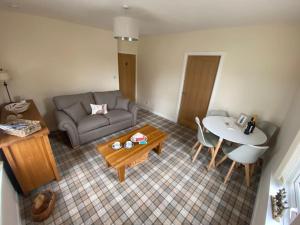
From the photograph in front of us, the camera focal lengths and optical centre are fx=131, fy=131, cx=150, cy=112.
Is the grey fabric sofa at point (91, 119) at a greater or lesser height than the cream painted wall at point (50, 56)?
lesser

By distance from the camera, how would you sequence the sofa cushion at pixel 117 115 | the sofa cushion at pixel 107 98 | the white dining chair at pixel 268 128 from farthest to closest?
the sofa cushion at pixel 107 98 < the sofa cushion at pixel 117 115 < the white dining chair at pixel 268 128

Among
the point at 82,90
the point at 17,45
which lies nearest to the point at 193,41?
the point at 82,90

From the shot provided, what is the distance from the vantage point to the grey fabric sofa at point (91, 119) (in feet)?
7.76

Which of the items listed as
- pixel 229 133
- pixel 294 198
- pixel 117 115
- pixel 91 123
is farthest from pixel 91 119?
pixel 294 198

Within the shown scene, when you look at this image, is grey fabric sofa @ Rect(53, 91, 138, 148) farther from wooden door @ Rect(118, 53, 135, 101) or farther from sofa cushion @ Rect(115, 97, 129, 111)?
wooden door @ Rect(118, 53, 135, 101)

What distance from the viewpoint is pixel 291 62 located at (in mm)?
1986

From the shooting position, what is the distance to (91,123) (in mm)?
2547

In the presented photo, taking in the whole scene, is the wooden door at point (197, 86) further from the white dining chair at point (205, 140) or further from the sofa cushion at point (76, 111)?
the sofa cushion at point (76, 111)

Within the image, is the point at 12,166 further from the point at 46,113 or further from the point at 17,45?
the point at 17,45

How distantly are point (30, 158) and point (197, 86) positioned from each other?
3201mm

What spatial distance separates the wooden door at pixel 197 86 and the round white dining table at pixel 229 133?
80 centimetres

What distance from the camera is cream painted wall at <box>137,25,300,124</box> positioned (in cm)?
202

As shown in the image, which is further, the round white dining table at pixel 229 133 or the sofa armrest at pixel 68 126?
the sofa armrest at pixel 68 126

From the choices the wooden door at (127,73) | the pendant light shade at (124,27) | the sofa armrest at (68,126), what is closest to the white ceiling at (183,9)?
the pendant light shade at (124,27)
